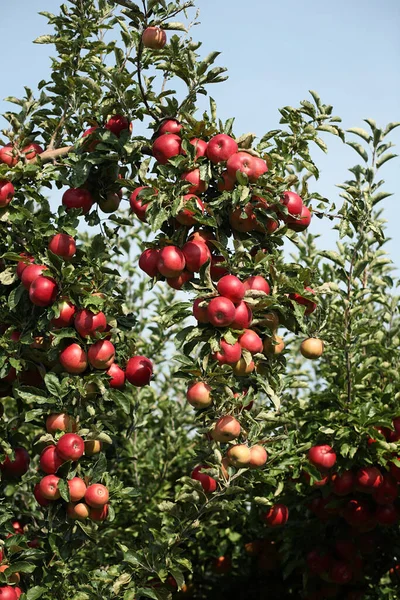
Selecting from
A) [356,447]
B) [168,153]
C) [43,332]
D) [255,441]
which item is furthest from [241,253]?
[356,447]

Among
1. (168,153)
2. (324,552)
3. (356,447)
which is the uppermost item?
(168,153)

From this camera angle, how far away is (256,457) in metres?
3.67

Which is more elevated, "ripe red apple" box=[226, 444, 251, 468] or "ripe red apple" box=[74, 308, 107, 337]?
"ripe red apple" box=[74, 308, 107, 337]

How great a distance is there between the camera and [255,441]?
368 cm

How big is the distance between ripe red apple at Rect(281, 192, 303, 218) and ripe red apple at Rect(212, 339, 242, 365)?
84 cm

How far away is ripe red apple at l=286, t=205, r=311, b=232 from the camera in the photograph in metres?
3.87

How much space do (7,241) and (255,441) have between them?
5.99 feet

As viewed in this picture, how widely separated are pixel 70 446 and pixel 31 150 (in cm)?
178

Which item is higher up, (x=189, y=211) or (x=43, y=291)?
(x=189, y=211)

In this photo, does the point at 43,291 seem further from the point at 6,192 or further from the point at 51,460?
the point at 51,460

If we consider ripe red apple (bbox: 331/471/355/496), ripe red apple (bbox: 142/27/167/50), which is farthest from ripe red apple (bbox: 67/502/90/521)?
ripe red apple (bbox: 142/27/167/50)

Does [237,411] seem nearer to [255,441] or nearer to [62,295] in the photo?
[255,441]

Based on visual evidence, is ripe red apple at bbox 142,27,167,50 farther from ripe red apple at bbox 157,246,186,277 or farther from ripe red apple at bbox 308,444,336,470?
ripe red apple at bbox 308,444,336,470

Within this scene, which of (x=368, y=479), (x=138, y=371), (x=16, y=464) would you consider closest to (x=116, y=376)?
(x=138, y=371)
